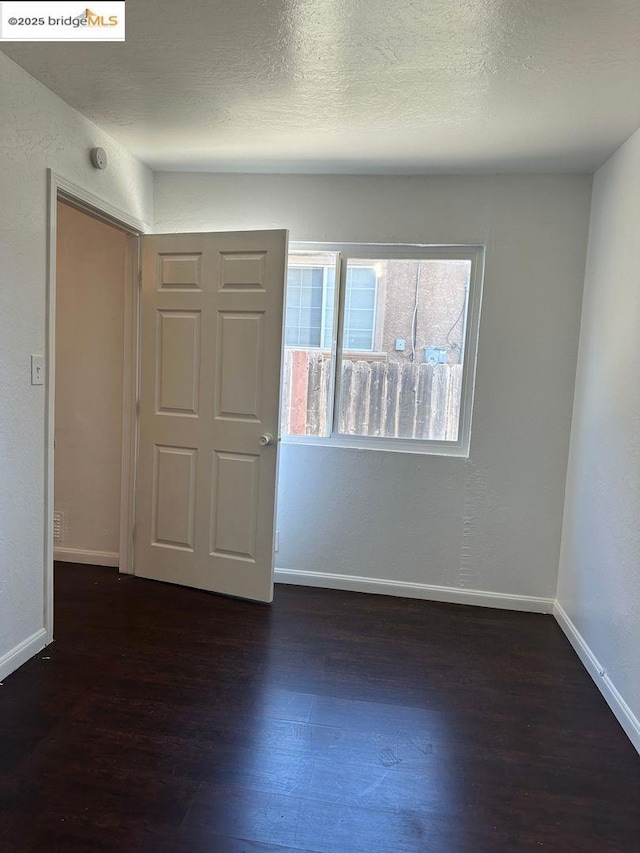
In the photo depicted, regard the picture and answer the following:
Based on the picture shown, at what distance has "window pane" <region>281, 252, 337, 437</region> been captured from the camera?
3.06 meters

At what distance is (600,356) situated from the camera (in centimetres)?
247

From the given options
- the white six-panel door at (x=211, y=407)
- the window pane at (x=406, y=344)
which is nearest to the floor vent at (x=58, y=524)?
the white six-panel door at (x=211, y=407)

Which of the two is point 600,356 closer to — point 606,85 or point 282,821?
point 606,85

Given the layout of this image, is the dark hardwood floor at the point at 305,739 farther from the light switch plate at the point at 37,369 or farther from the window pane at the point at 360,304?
the window pane at the point at 360,304

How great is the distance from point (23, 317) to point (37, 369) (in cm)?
22

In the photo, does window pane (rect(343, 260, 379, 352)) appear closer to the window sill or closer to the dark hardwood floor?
the window sill

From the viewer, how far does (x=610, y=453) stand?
2295 millimetres

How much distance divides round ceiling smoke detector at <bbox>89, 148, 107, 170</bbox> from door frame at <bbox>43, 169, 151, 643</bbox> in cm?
14

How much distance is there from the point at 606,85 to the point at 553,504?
2.00m

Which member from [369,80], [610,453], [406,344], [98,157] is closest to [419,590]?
[610,453]

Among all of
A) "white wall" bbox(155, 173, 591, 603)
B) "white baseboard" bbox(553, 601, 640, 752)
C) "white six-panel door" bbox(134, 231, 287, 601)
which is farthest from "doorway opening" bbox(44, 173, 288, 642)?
"white baseboard" bbox(553, 601, 640, 752)

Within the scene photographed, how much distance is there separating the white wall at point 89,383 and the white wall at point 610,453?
2.63 metres

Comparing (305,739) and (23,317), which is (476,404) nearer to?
(305,739)

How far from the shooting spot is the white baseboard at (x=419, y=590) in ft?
9.69
